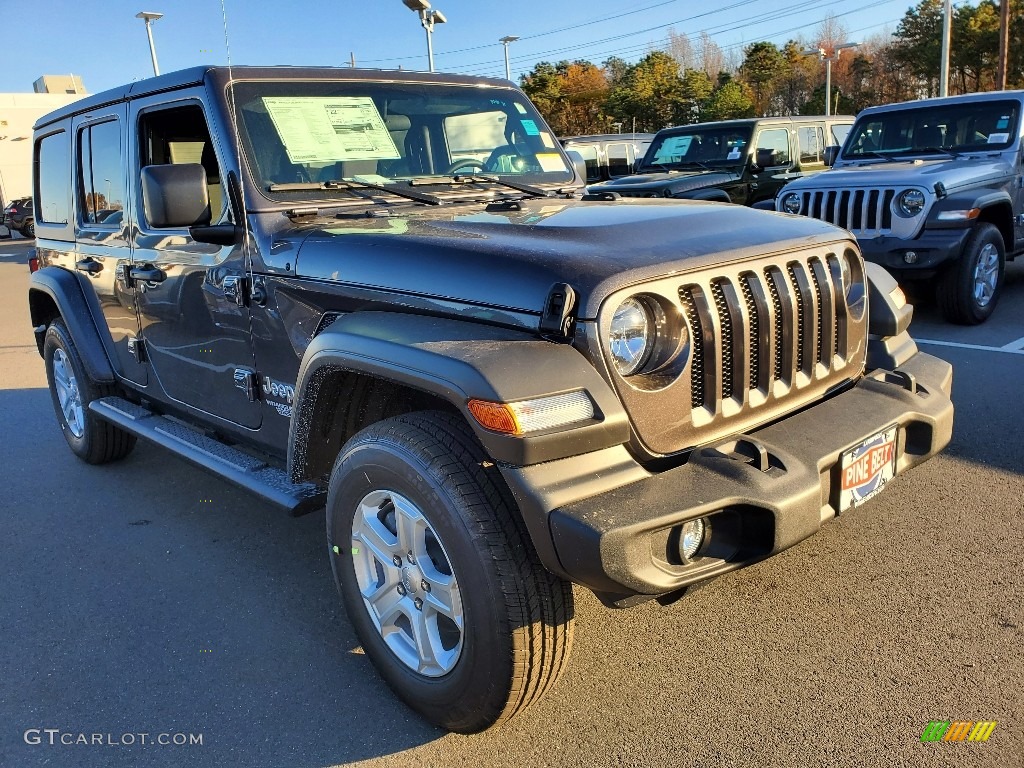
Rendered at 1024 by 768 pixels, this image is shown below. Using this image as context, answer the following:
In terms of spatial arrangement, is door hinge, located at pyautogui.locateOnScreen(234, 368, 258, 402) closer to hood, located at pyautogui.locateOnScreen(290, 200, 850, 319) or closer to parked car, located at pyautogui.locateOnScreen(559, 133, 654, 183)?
hood, located at pyautogui.locateOnScreen(290, 200, 850, 319)

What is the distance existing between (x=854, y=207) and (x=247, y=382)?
5.99 metres

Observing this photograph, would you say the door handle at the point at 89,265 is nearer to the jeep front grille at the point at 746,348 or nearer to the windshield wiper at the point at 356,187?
the windshield wiper at the point at 356,187

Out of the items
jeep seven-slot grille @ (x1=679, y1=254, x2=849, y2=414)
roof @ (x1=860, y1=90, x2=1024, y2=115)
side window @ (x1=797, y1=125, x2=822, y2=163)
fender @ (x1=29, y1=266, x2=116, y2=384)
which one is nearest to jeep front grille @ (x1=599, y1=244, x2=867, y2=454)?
jeep seven-slot grille @ (x1=679, y1=254, x2=849, y2=414)

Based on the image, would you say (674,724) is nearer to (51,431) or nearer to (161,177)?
(161,177)

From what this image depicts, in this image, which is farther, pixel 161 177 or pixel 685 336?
pixel 161 177

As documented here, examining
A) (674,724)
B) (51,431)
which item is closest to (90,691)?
(674,724)

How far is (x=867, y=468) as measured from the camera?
254 cm

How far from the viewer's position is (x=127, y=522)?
4246mm

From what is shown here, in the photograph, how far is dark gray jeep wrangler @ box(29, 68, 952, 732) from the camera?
7.02 feet

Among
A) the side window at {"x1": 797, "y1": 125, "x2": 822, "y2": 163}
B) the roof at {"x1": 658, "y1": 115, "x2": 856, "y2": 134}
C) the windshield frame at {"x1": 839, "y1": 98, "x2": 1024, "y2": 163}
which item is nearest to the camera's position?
the windshield frame at {"x1": 839, "y1": 98, "x2": 1024, "y2": 163}

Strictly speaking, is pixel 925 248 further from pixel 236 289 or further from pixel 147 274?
pixel 147 274

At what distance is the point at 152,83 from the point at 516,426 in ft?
8.80

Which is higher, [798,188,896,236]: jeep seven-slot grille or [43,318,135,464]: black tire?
[798,188,896,236]: jeep seven-slot grille

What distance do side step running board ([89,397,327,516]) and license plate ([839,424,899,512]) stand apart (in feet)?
5.61
